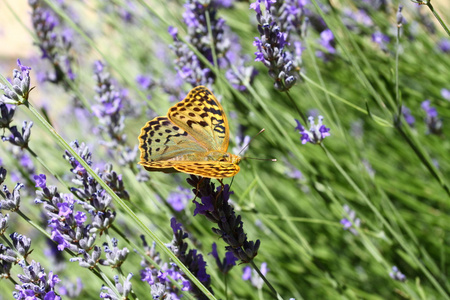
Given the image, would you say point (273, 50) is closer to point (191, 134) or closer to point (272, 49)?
point (272, 49)

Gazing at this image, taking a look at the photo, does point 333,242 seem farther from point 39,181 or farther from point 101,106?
point 39,181

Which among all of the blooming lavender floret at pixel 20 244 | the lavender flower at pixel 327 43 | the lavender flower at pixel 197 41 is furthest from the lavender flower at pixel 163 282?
the lavender flower at pixel 327 43

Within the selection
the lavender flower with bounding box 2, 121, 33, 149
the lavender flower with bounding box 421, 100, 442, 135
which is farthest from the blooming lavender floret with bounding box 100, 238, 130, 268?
the lavender flower with bounding box 421, 100, 442, 135

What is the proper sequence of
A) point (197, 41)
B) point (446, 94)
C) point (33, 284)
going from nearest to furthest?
point (33, 284), point (197, 41), point (446, 94)

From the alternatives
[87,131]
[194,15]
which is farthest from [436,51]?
[87,131]

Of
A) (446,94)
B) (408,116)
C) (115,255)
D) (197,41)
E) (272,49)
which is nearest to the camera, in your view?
(115,255)

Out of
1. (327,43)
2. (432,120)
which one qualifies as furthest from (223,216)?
(432,120)
